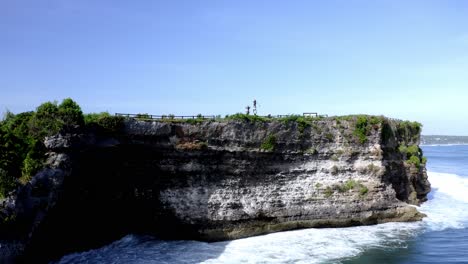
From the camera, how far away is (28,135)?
21516 mm

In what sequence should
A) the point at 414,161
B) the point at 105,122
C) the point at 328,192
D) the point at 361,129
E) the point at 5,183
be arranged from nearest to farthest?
the point at 5,183
the point at 105,122
the point at 328,192
the point at 361,129
the point at 414,161

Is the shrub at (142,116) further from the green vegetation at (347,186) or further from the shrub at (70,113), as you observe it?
the green vegetation at (347,186)

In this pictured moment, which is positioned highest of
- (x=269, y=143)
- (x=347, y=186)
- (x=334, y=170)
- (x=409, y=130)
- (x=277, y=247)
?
(x=409, y=130)

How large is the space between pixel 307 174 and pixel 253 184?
441 cm

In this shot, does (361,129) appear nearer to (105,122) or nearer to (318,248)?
(318,248)

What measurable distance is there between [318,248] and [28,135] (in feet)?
60.9

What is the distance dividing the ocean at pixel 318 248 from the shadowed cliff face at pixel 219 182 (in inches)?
44.4

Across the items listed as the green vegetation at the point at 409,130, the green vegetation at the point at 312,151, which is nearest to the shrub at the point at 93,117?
the green vegetation at the point at 312,151

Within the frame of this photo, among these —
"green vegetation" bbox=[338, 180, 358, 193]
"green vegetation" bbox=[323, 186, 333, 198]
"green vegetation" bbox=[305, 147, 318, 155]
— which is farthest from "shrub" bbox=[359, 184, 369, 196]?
"green vegetation" bbox=[305, 147, 318, 155]

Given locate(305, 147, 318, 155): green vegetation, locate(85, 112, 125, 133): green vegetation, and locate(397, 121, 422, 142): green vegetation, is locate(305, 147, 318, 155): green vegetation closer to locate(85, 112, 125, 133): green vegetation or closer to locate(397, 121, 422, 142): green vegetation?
locate(397, 121, 422, 142): green vegetation

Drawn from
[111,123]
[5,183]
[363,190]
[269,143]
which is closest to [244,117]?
[269,143]

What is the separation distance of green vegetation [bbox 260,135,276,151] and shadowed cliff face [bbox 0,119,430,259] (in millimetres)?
76

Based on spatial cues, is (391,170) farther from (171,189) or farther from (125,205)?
(125,205)

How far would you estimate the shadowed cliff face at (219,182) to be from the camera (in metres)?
25.9
